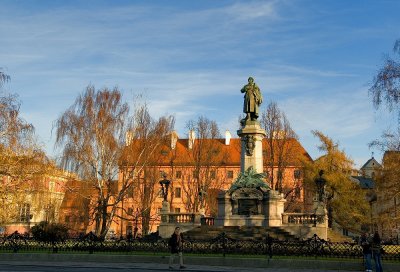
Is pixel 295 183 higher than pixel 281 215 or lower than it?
higher

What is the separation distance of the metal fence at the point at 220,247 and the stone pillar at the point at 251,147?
452 inches

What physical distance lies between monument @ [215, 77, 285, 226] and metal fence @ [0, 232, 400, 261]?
909cm

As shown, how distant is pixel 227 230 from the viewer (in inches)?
1256

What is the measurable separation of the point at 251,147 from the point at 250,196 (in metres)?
3.54

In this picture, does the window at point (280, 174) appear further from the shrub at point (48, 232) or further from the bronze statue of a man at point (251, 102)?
the shrub at point (48, 232)

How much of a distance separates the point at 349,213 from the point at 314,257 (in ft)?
115

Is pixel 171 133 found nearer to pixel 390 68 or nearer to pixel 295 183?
pixel 295 183

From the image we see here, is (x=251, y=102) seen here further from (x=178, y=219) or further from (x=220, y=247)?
(x=220, y=247)

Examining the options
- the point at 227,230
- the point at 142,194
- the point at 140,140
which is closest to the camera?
the point at 227,230

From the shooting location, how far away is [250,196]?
3406cm

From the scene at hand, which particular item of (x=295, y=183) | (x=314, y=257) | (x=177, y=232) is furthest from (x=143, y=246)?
(x=295, y=183)

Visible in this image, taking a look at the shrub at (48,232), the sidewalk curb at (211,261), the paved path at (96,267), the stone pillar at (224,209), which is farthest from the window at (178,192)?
the paved path at (96,267)

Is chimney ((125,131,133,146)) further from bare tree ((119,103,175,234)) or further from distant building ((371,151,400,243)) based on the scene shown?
distant building ((371,151,400,243))

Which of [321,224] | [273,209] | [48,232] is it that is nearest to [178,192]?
[273,209]
